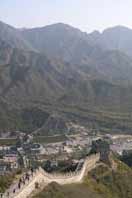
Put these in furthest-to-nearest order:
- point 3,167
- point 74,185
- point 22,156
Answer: point 22,156 → point 3,167 → point 74,185

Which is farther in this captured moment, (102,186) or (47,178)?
(102,186)

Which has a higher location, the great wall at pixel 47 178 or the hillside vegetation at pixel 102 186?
the great wall at pixel 47 178

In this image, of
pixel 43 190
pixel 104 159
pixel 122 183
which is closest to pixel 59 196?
pixel 43 190

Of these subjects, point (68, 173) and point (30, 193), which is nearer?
point (30, 193)

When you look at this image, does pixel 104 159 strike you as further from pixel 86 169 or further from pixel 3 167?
pixel 3 167

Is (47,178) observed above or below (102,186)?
above

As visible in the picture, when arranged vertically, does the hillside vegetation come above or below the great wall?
below

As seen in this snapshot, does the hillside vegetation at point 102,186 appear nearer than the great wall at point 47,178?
No

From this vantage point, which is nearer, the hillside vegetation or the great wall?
the great wall
